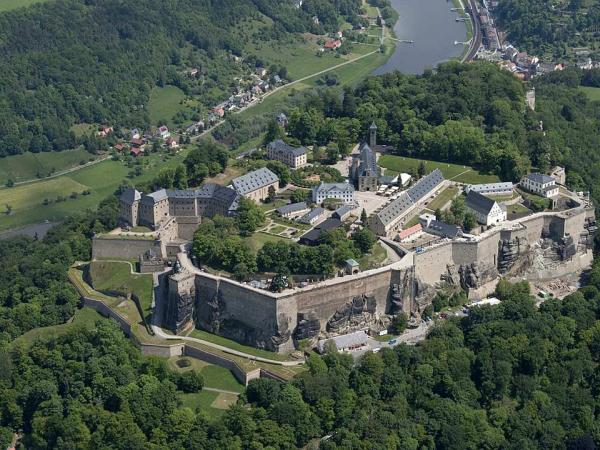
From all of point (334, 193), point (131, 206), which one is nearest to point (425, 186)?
point (334, 193)

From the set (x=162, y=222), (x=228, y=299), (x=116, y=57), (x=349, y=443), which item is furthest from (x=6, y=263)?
(x=116, y=57)

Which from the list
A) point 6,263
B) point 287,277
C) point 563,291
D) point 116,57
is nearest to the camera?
point 287,277

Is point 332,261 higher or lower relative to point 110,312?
higher

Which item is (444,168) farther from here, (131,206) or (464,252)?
(131,206)

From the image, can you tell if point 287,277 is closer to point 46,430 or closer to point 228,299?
point 228,299

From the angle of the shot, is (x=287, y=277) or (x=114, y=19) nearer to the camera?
(x=287, y=277)

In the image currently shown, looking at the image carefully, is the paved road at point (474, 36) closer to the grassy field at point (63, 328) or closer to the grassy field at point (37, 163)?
the grassy field at point (37, 163)

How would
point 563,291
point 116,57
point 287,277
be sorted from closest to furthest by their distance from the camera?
1. point 287,277
2. point 563,291
3. point 116,57
